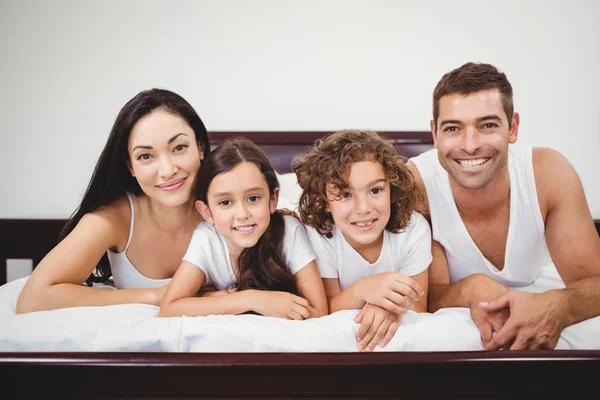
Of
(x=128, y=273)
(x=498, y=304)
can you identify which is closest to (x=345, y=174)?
(x=498, y=304)

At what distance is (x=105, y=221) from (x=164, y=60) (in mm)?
1285

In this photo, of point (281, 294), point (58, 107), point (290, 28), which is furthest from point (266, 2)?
point (281, 294)

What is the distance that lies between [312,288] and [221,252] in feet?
0.95

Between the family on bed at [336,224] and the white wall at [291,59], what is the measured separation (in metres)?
1.05

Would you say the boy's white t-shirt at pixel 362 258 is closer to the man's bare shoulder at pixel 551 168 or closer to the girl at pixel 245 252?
the girl at pixel 245 252

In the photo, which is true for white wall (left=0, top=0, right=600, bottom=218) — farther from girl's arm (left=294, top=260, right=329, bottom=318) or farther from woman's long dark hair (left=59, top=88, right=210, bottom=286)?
girl's arm (left=294, top=260, right=329, bottom=318)

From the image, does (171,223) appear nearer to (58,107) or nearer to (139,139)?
(139,139)

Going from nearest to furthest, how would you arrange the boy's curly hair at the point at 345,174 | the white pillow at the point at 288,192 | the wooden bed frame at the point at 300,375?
1. the wooden bed frame at the point at 300,375
2. the boy's curly hair at the point at 345,174
3. the white pillow at the point at 288,192

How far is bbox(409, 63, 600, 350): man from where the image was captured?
129 cm

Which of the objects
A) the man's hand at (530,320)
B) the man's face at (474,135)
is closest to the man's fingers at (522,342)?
the man's hand at (530,320)

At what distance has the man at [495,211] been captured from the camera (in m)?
1.29

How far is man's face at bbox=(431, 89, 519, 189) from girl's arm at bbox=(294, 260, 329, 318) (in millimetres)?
494

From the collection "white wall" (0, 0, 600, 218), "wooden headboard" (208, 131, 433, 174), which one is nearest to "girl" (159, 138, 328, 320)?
"wooden headboard" (208, 131, 433, 174)

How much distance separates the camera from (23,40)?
2.44 meters
